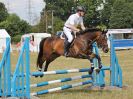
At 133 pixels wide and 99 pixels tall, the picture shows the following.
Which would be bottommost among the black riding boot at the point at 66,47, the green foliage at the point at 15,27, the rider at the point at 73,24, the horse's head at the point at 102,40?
the green foliage at the point at 15,27

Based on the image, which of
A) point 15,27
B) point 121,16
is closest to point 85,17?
point 121,16

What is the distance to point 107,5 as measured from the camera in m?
102

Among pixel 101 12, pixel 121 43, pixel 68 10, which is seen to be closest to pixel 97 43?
pixel 121 43

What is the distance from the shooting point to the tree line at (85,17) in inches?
3529

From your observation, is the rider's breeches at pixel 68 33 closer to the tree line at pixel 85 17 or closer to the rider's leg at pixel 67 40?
the rider's leg at pixel 67 40

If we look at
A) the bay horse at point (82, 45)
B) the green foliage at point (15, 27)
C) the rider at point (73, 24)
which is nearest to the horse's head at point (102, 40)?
the bay horse at point (82, 45)

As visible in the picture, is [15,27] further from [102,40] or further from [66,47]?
[102,40]

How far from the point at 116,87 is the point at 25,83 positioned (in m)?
3.83

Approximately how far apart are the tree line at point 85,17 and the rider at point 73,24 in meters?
71.0

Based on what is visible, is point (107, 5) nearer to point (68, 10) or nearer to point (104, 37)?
point (68, 10)

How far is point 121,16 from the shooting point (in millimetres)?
90125

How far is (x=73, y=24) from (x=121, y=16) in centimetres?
7896

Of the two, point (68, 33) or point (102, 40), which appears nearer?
point (102, 40)

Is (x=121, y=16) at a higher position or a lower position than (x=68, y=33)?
lower
